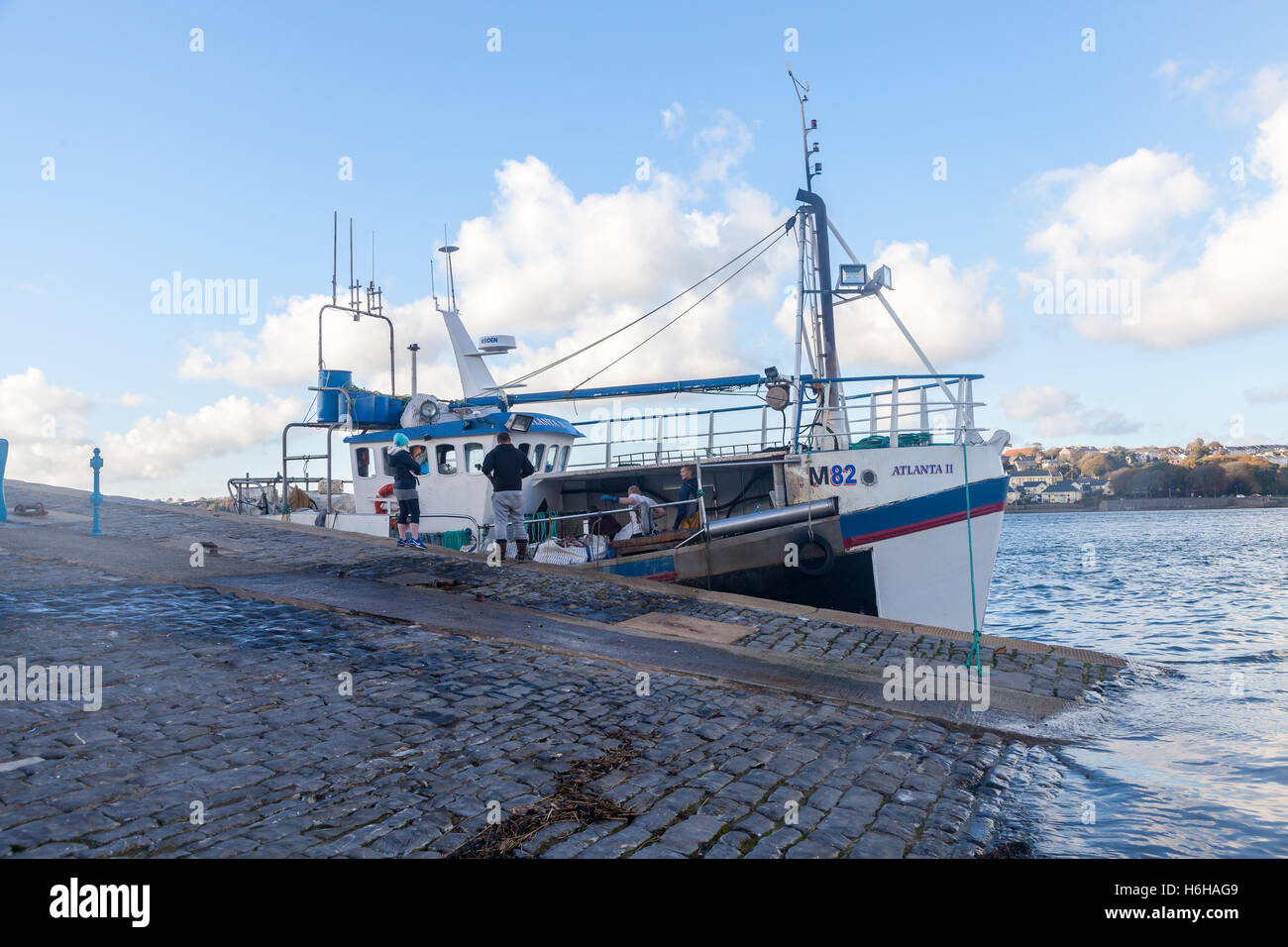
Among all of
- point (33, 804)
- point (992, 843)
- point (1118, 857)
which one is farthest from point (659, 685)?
point (33, 804)

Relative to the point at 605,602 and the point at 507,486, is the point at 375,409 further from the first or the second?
the point at 605,602

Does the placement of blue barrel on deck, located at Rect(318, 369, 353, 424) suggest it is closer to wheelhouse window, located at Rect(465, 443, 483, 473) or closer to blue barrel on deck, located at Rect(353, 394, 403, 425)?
blue barrel on deck, located at Rect(353, 394, 403, 425)

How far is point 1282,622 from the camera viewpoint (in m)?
17.0

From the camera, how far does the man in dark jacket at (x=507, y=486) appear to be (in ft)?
39.1

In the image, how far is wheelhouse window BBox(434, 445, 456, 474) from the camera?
53.2ft

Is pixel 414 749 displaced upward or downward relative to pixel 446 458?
downward

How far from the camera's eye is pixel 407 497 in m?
13.0

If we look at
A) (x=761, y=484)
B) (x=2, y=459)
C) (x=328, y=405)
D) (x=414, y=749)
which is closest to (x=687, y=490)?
A: (x=761, y=484)

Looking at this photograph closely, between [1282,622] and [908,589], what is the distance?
11146mm

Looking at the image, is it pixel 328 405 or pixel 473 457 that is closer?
pixel 473 457

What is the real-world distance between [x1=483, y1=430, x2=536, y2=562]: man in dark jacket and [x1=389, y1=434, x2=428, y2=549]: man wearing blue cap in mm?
1459

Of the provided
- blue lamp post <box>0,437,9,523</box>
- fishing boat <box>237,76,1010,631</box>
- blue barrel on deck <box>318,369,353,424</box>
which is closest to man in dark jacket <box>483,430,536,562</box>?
fishing boat <box>237,76,1010,631</box>

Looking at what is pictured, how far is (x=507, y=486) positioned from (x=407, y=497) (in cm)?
210
